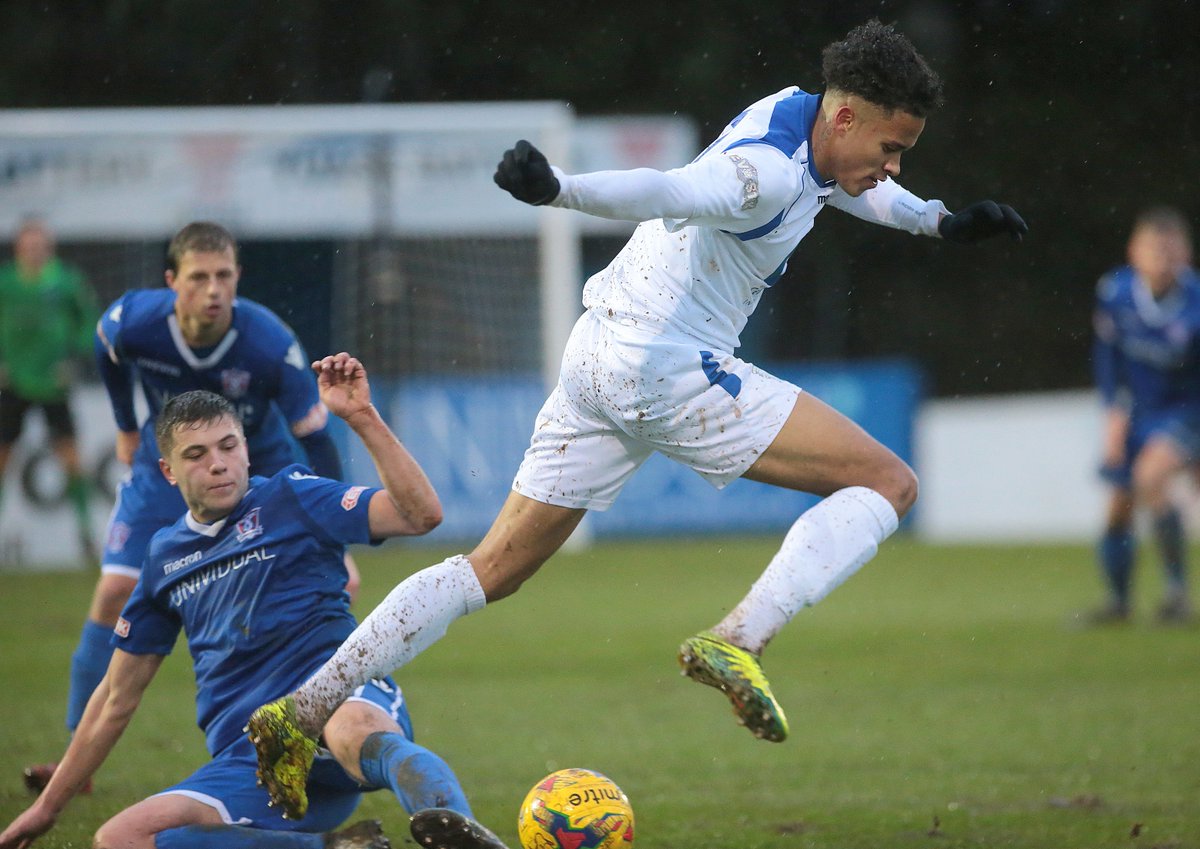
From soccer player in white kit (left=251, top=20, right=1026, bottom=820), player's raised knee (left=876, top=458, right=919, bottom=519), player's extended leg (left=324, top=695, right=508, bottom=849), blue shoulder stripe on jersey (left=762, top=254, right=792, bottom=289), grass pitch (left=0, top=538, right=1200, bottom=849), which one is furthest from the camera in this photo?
grass pitch (left=0, top=538, right=1200, bottom=849)

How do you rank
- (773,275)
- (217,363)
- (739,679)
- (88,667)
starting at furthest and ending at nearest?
(88,667) < (217,363) < (773,275) < (739,679)

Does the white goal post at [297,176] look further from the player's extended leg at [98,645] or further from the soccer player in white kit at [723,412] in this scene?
the soccer player in white kit at [723,412]

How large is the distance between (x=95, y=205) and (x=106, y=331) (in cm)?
884

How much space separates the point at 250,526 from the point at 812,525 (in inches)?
59.8

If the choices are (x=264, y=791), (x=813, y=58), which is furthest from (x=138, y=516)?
(x=813, y=58)

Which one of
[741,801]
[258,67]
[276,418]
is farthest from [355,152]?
[741,801]

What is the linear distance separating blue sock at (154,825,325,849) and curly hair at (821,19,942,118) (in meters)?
2.41

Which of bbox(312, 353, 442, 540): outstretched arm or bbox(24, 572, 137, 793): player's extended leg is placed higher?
bbox(312, 353, 442, 540): outstretched arm

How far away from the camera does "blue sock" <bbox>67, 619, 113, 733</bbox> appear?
5.68 m

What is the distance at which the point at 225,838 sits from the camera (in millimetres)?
4043

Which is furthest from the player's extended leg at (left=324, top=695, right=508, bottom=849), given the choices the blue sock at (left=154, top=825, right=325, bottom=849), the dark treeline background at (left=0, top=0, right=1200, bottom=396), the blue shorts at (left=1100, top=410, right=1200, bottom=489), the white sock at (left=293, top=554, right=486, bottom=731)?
the dark treeline background at (left=0, top=0, right=1200, bottom=396)

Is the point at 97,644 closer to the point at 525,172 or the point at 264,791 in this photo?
the point at 264,791

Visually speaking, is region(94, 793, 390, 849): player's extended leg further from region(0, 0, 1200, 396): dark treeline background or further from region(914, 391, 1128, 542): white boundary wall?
region(0, 0, 1200, 396): dark treeline background

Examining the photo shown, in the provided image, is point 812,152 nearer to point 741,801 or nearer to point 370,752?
point 370,752
